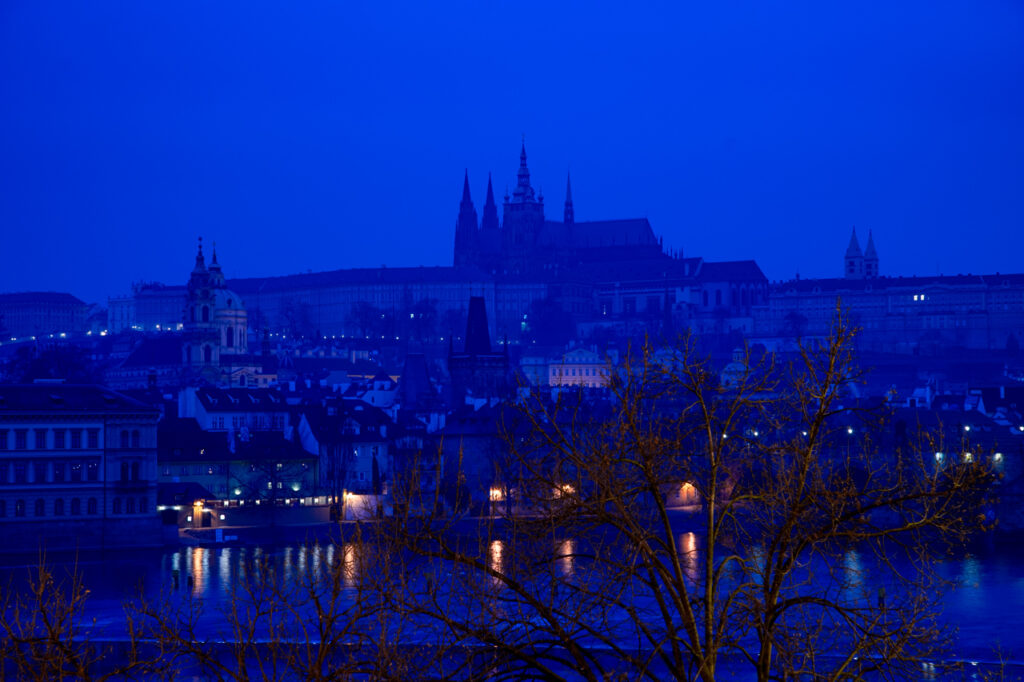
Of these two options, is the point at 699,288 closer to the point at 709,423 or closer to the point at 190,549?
the point at 190,549

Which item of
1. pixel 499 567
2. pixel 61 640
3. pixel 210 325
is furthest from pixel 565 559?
pixel 210 325

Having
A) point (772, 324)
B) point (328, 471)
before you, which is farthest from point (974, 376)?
point (328, 471)

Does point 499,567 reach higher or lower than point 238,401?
lower

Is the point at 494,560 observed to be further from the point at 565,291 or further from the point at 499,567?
the point at 565,291

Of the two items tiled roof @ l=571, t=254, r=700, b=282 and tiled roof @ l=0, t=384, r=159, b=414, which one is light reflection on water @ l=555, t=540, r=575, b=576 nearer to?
tiled roof @ l=0, t=384, r=159, b=414

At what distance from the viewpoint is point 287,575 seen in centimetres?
3491

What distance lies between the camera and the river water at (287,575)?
28750 mm

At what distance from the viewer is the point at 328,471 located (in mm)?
57406

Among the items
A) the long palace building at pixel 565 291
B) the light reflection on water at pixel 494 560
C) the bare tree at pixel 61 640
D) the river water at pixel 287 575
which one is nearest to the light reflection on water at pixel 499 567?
the river water at pixel 287 575

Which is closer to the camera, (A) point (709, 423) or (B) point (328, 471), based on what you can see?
(A) point (709, 423)

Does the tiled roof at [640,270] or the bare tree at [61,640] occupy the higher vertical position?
the tiled roof at [640,270]

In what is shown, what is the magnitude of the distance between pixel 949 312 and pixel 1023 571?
5997 inches

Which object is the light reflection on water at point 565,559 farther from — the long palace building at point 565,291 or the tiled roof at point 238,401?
the long palace building at point 565,291

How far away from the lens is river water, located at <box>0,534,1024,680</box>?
1132 inches
